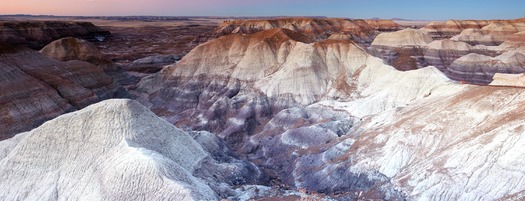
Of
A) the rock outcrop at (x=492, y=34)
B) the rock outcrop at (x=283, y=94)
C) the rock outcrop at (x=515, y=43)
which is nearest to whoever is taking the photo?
Result: the rock outcrop at (x=283, y=94)

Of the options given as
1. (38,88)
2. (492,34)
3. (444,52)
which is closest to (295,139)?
(38,88)

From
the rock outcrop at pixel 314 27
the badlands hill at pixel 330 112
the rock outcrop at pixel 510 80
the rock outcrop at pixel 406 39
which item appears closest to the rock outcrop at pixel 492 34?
the rock outcrop at pixel 406 39

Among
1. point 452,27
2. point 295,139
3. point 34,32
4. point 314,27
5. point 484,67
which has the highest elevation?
point 452,27

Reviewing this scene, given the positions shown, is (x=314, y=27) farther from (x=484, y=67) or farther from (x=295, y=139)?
(x=295, y=139)

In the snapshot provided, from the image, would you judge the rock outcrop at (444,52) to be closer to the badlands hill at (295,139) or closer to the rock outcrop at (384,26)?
the badlands hill at (295,139)

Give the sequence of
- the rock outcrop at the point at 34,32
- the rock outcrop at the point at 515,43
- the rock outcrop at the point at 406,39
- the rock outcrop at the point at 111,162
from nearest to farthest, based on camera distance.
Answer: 1. the rock outcrop at the point at 111,162
2. the rock outcrop at the point at 515,43
3. the rock outcrop at the point at 406,39
4. the rock outcrop at the point at 34,32

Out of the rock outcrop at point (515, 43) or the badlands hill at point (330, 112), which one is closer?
the badlands hill at point (330, 112)
